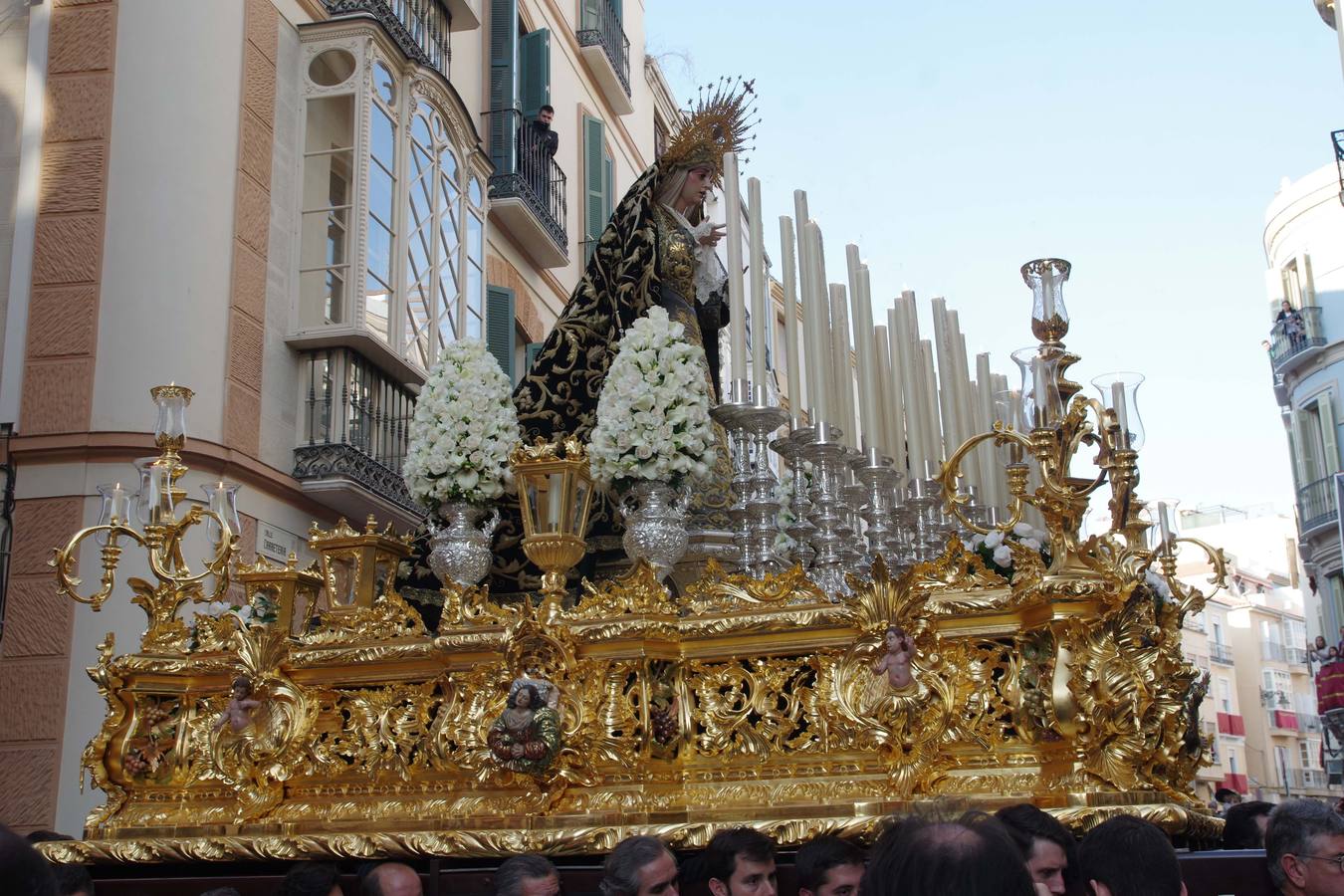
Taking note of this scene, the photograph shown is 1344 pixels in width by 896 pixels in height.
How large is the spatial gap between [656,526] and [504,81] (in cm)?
1017

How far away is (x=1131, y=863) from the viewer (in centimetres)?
325

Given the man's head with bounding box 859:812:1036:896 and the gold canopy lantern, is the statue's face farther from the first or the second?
the man's head with bounding box 859:812:1036:896

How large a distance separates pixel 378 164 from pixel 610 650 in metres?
6.86

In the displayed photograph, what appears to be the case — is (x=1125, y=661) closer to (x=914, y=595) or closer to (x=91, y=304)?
(x=914, y=595)

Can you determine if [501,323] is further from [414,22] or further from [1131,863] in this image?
[1131,863]

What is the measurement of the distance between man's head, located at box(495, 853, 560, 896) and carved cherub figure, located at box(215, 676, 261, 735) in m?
1.64

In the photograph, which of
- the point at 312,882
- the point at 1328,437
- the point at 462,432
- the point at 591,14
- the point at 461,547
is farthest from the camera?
the point at 1328,437

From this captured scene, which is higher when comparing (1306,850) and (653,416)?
(653,416)

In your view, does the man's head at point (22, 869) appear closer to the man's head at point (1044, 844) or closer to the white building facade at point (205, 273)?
the man's head at point (1044, 844)

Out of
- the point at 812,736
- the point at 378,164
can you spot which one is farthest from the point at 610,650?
the point at 378,164

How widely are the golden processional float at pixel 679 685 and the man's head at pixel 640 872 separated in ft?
1.69

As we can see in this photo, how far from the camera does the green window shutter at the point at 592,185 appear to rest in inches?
659

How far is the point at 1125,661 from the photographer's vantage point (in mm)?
4441

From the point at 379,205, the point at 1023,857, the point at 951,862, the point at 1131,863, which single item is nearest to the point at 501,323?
the point at 379,205
